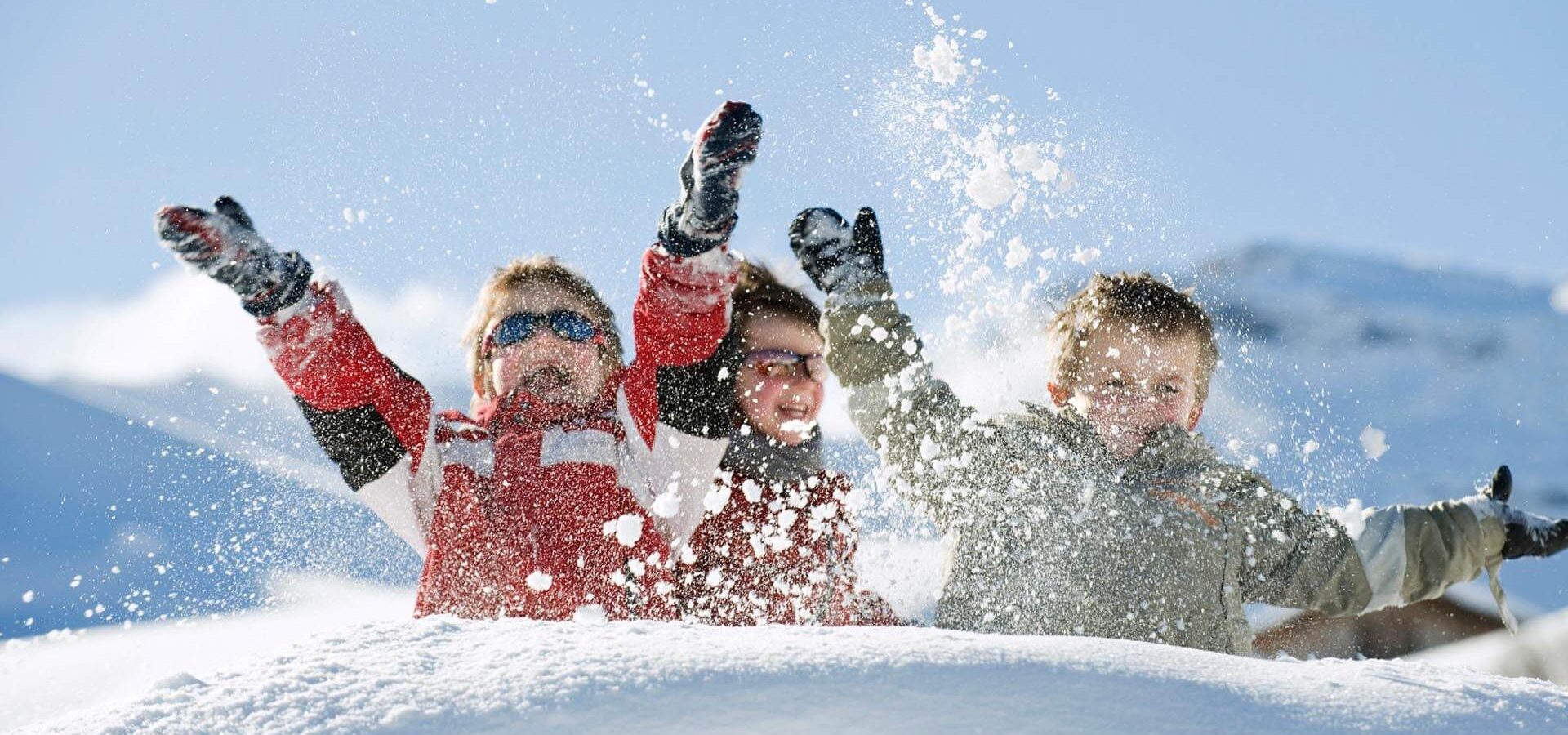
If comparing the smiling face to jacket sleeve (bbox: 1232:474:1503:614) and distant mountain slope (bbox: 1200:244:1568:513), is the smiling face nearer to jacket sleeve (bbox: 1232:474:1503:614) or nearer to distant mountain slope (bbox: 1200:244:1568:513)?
jacket sleeve (bbox: 1232:474:1503:614)

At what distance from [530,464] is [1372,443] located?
108 inches

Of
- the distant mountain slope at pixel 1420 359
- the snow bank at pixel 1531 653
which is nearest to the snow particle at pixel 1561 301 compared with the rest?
the distant mountain slope at pixel 1420 359

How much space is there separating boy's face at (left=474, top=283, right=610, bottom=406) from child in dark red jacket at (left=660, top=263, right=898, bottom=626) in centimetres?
30

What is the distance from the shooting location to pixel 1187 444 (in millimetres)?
3502

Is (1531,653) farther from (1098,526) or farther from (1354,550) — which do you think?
(1098,526)

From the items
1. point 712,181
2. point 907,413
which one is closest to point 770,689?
point 712,181

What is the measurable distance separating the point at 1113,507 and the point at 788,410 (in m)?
1.15

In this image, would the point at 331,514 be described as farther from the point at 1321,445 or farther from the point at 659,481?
the point at 1321,445

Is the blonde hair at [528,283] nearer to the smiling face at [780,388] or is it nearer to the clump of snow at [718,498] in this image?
the smiling face at [780,388]

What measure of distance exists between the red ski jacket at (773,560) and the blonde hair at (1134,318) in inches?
35.8

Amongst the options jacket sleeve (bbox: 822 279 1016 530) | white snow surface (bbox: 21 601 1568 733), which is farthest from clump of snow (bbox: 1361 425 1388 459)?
white snow surface (bbox: 21 601 1568 733)

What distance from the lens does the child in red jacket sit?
3469 mm

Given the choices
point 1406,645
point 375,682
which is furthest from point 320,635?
point 1406,645

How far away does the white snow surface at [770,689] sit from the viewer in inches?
62.3
